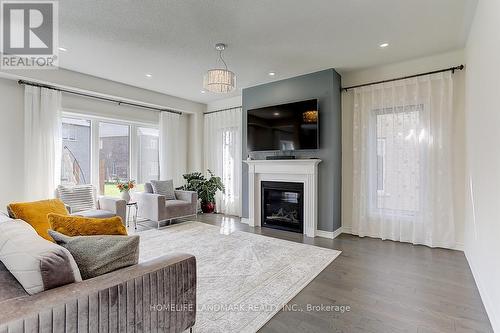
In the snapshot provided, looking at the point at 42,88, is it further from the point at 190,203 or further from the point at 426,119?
the point at 426,119

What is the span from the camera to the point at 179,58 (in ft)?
12.6

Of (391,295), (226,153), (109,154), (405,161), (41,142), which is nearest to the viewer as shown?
(391,295)

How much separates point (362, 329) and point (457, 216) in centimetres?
269

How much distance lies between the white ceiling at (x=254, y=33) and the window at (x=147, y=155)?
176 centimetres

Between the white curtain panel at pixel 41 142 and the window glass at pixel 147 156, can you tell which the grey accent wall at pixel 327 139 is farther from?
the white curtain panel at pixel 41 142

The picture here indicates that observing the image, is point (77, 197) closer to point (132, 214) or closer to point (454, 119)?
point (132, 214)

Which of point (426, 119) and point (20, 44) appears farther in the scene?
point (426, 119)

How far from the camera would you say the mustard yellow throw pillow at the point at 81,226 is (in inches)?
62.9

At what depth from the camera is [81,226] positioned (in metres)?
1.62

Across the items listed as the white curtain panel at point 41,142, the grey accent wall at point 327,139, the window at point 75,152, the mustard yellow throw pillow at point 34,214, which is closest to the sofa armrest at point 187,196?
the window at point 75,152

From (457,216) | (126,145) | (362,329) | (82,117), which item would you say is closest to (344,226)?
(457,216)

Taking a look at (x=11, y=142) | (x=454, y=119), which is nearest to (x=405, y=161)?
(x=454, y=119)

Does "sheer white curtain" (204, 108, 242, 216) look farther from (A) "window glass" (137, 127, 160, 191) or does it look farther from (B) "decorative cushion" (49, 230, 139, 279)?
(B) "decorative cushion" (49, 230, 139, 279)

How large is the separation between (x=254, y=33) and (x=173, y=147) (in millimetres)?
3839
